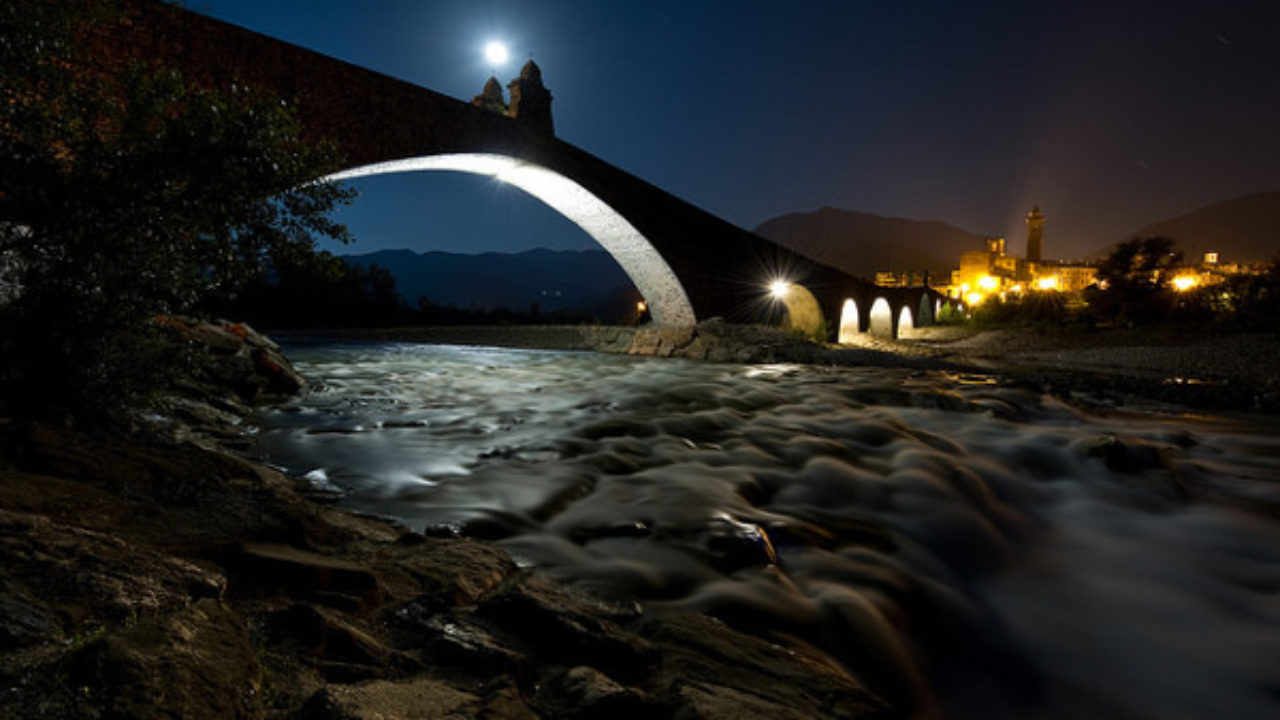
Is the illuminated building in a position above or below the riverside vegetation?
above

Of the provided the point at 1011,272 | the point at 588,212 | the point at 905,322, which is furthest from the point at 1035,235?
the point at 588,212

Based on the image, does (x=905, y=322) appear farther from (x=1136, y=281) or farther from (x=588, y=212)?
(x=588, y=212)

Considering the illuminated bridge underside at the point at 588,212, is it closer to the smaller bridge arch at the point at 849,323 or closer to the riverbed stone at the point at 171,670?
the smaller bridge arch at the point at 849,323

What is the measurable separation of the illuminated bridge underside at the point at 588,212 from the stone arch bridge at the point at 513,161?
2.0 inches

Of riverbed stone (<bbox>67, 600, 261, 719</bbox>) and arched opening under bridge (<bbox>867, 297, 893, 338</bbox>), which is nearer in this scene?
riverbed stone (<bbox>67, 600, 261, 719</bbox>)

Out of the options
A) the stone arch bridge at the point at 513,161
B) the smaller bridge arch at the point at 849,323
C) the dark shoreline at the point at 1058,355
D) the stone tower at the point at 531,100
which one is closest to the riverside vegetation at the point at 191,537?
the stone arch bridge at the point at 513,161

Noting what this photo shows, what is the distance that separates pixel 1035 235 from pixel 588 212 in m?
96.1

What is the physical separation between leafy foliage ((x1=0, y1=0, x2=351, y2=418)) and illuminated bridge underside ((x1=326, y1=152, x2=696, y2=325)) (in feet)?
25.6

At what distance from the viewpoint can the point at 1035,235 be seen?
3465 inches

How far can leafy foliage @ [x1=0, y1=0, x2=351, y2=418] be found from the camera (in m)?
3.21

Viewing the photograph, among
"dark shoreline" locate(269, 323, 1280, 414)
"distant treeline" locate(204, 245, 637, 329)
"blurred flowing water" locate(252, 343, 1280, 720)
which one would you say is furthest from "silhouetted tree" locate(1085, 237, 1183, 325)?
"distant treeline" locate(204, 245, 637, 329)

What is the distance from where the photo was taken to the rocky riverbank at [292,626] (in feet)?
3.63

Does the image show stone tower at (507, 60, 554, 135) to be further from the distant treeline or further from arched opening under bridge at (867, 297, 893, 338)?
arched opening under bridge at (867, 297, 893, 338)

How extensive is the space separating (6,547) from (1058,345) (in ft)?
80.0
